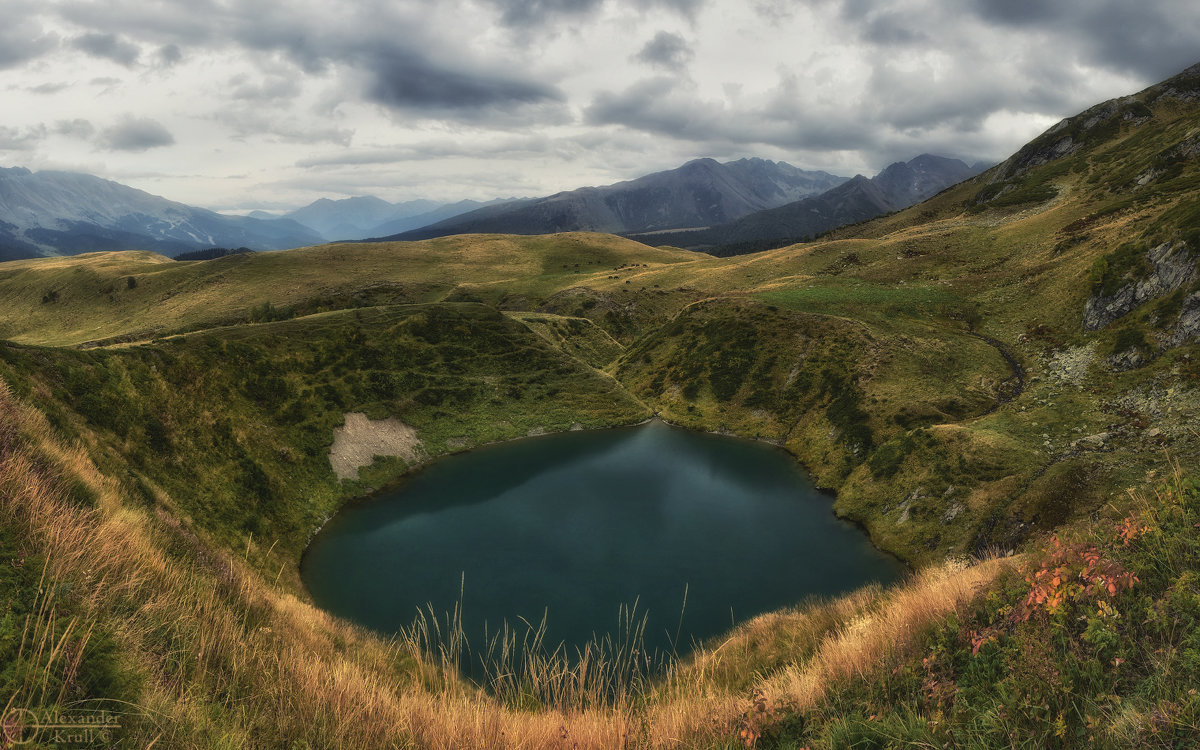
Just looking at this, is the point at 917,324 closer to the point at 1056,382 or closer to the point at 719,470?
the point at 1056,382

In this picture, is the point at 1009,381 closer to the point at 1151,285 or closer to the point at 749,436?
the point at 1151,285

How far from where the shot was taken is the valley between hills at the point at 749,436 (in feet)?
20.5

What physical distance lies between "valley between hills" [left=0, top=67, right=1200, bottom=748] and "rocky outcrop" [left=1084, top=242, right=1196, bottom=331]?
0.26 m

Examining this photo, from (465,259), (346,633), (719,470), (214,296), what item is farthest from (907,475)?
(214,296)

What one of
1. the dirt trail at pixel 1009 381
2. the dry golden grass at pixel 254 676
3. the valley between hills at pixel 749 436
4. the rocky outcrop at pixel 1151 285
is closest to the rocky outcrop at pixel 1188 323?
the valley between hills at pixel 749 436

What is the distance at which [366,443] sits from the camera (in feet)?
164

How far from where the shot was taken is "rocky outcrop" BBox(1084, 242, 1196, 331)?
43562mm

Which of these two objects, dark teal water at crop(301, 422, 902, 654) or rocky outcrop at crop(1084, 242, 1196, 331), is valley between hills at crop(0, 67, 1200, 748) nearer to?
rocky outcrop at crop(1084, 242, 1196, 331)

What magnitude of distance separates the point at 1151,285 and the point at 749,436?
39.8 metres

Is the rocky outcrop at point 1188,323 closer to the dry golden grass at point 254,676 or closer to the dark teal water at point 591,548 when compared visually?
the dark teal water at point 591,548

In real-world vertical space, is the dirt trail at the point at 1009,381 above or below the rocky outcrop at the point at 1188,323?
below

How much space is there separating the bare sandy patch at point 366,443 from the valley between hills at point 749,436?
0.93m

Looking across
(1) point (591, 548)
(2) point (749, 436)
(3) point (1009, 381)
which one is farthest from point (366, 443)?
(3) point (1009, 381)

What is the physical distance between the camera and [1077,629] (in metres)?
6.86
